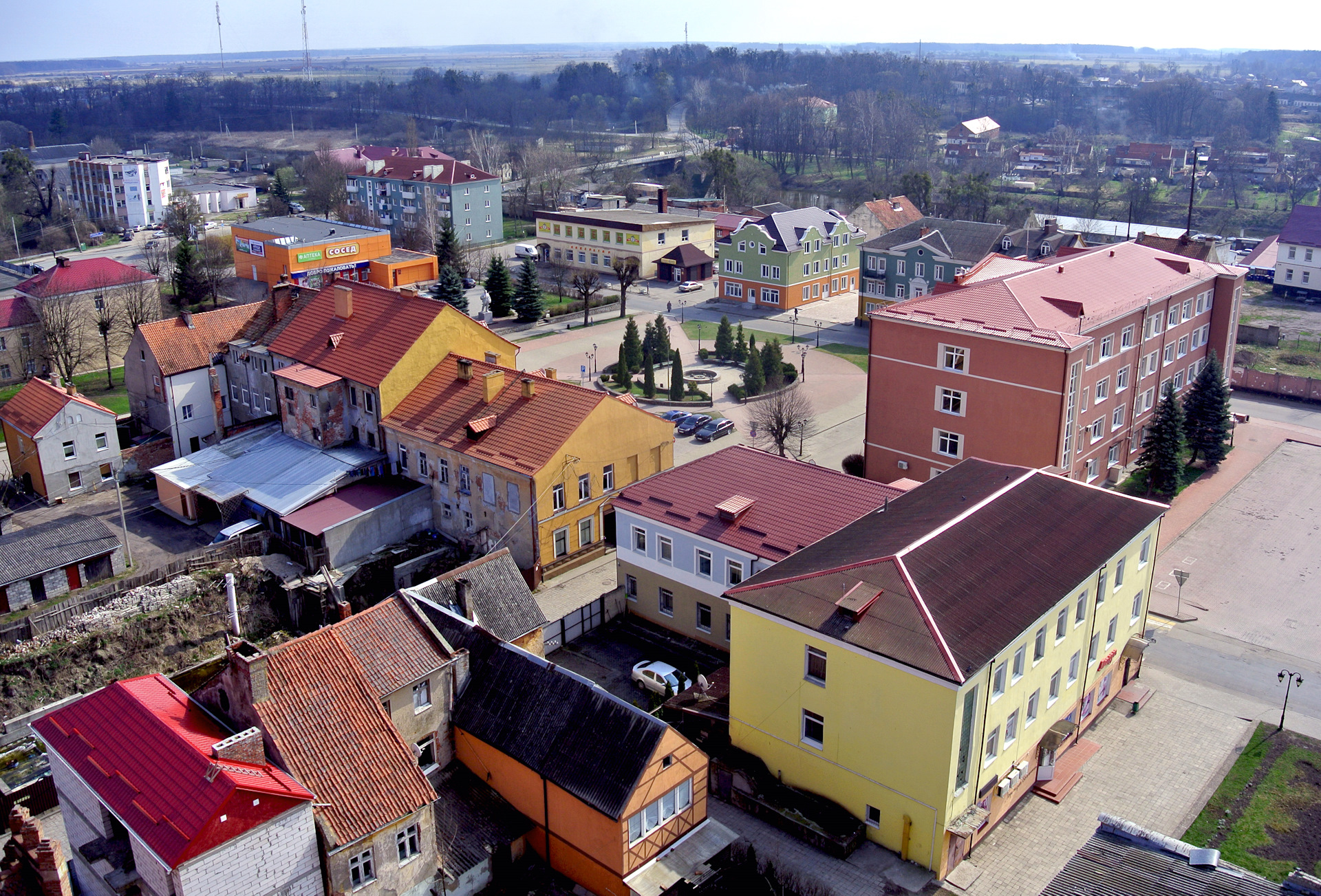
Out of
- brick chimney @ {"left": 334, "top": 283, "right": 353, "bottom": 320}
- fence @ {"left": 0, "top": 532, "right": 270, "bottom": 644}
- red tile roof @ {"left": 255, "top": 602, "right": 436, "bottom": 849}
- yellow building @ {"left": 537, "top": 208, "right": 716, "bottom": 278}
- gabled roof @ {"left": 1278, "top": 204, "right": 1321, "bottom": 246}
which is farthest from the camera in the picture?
yellow building @ {"left": 537, "top": 208, "right": 716, "bottom": 278}

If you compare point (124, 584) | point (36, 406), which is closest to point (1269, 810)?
point (124, 584)

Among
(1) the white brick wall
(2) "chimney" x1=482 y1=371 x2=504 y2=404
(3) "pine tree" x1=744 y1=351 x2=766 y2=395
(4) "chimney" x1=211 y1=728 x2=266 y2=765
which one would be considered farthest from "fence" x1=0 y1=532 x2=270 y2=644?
(3) "pine tree" x1=744 y1=351 x2=766 y2=395

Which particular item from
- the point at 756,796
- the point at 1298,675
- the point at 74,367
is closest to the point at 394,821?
the point at 756,796

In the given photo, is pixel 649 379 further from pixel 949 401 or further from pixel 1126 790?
pixel 1126 790

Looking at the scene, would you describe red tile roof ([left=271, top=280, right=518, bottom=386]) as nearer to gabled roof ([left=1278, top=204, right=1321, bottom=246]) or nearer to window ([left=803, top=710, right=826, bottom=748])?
window ([left=803, top=710, right=826, bottom=748])

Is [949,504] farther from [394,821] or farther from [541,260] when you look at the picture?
[541,260]
